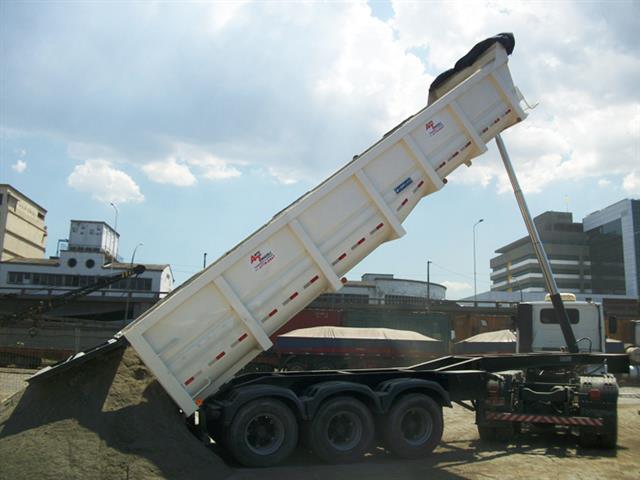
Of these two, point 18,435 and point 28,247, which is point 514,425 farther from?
point 28,247

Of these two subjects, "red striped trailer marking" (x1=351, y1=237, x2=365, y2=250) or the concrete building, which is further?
the concrete building

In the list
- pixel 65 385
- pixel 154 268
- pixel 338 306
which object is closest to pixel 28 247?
pixel 154 268

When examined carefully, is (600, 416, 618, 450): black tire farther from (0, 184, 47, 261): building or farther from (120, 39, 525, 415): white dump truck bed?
(0, 184, 47, 261): building

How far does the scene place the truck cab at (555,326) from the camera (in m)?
11.9

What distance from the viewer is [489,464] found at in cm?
865

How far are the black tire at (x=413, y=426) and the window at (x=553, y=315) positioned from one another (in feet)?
14.3

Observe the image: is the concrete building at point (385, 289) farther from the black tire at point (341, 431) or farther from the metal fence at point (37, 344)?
the black tire at point (341, 431)

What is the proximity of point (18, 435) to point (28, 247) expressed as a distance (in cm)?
8779

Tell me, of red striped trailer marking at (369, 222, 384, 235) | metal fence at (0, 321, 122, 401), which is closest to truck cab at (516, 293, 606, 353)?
red striped trailer marking at (369, 222, 384, 235)

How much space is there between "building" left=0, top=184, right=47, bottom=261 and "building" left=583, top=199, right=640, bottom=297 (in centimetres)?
10314

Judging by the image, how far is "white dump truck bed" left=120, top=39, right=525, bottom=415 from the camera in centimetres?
784

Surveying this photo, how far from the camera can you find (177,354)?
7809 millimetres

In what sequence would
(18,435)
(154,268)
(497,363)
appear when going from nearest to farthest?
(18,435)
(497,363)
(154,268)

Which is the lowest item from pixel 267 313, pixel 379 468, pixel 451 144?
pixel 379 468
